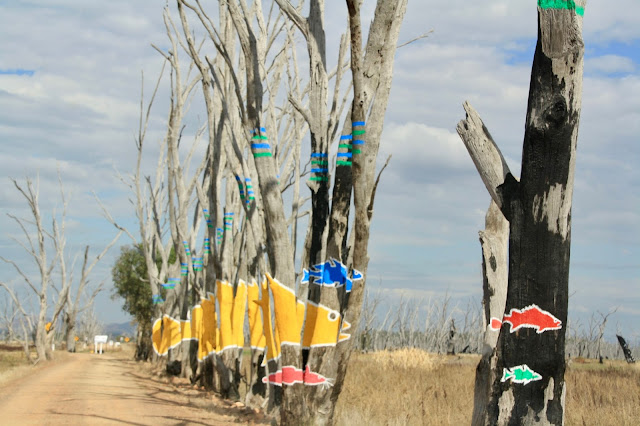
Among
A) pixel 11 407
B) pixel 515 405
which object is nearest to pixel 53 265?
pixel 11 407

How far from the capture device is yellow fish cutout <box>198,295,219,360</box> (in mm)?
15407

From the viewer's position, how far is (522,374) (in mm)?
4977

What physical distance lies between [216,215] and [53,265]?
16955 millimetres

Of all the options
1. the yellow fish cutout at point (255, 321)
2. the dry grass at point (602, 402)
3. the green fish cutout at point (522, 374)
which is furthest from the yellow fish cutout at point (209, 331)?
the green fish cutout at point (522, 374)

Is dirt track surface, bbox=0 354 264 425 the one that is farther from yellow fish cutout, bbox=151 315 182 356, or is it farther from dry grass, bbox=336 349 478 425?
yellow fish cutout, bbox=151 315 182 356

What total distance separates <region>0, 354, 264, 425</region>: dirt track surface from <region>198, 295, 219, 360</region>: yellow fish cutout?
961 millimetres

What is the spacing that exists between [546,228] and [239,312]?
10223 mm

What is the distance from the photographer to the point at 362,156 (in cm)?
785

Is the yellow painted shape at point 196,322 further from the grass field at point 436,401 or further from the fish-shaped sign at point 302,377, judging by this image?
the fish-shaped sign at point 302,377

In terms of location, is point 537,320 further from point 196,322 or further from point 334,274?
point 196,322

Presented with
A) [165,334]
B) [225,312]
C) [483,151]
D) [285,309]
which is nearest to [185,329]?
[165,334]

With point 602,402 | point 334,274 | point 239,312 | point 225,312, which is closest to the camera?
point 334,274

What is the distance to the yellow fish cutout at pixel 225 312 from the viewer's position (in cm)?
1450

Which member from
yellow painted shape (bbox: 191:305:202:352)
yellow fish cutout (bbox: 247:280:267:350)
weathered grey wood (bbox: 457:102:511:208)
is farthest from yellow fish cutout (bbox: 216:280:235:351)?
weathered grey wood (bbox: 457:102:511:208)
